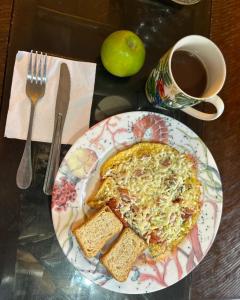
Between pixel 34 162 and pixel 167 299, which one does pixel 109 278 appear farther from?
pixel 34 162

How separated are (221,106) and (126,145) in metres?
0.22

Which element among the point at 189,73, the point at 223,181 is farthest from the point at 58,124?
the point at 223,181

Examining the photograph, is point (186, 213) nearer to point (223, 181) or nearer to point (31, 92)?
point (223, 181)

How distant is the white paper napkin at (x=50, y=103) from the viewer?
0.79 metres

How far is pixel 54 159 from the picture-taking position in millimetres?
797

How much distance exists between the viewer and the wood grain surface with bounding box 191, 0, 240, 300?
0.89 metres

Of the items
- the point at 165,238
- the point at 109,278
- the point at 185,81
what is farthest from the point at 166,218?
the point at 185,81

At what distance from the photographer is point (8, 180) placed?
2.58 feet

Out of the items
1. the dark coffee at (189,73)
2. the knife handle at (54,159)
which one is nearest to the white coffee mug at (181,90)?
the dark coffee at (189,73)

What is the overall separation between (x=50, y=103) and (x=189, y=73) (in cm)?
31

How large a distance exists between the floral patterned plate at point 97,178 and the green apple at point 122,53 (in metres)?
0.10

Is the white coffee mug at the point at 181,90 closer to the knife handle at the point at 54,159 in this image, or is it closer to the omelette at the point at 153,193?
the omelette at the point at 153,193

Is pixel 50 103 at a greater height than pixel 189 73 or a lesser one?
lesser

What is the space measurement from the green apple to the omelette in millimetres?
171
